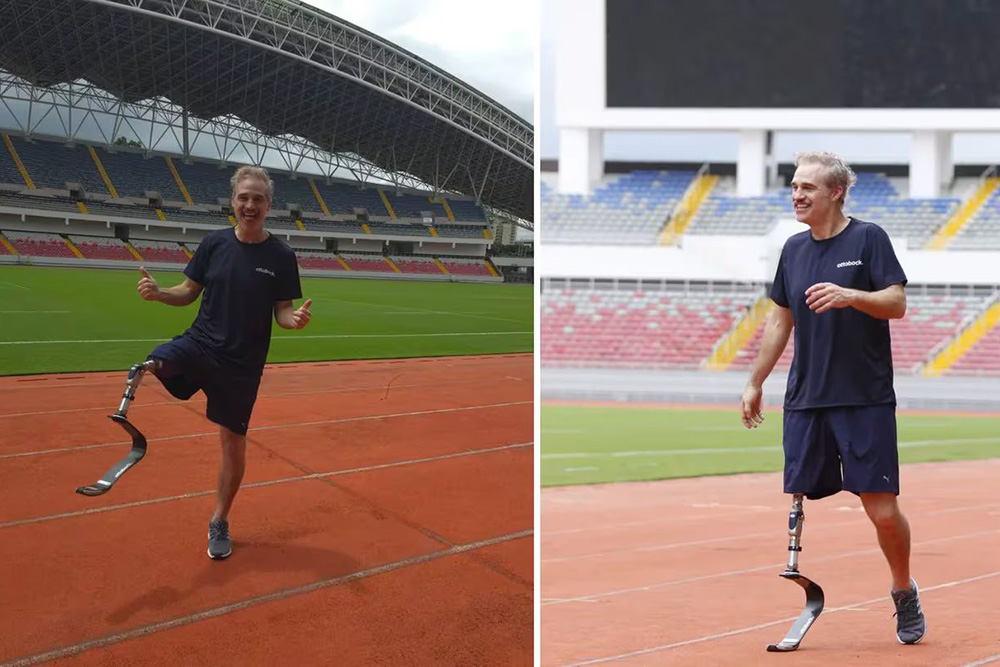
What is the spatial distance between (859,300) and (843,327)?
0.66 feet

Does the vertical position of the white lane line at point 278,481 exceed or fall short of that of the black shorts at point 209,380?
it falls short

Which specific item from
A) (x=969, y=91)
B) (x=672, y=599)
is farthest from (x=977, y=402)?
(x=672, y=599)

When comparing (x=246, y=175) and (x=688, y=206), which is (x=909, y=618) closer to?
(x=246, y=175)

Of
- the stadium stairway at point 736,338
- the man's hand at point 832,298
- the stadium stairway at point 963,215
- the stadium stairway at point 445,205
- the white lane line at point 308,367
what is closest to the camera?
the man's hand at point 832,298

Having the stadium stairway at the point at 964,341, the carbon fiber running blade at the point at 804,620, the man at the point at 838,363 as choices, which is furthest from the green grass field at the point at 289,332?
the stadium stairway at the point at 964,341

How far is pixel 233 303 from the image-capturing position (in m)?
2.51

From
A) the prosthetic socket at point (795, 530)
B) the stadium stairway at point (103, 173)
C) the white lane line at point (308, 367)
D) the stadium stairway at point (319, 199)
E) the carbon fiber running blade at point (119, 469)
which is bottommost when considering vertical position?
the white lane line at point (308, 367)

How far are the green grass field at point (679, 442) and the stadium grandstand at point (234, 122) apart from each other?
8.85ft

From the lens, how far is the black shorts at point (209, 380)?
2.50 metres

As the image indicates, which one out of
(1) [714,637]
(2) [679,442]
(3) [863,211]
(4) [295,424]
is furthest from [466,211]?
(3) [863,211]

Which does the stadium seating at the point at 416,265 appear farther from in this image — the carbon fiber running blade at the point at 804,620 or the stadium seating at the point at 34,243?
the carbon fiber running blade at the point at 804,620

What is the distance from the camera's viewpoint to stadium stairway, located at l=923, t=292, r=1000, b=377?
1689 centimetres

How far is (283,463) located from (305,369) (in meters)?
4.34

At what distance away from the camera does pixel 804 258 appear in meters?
2.37
